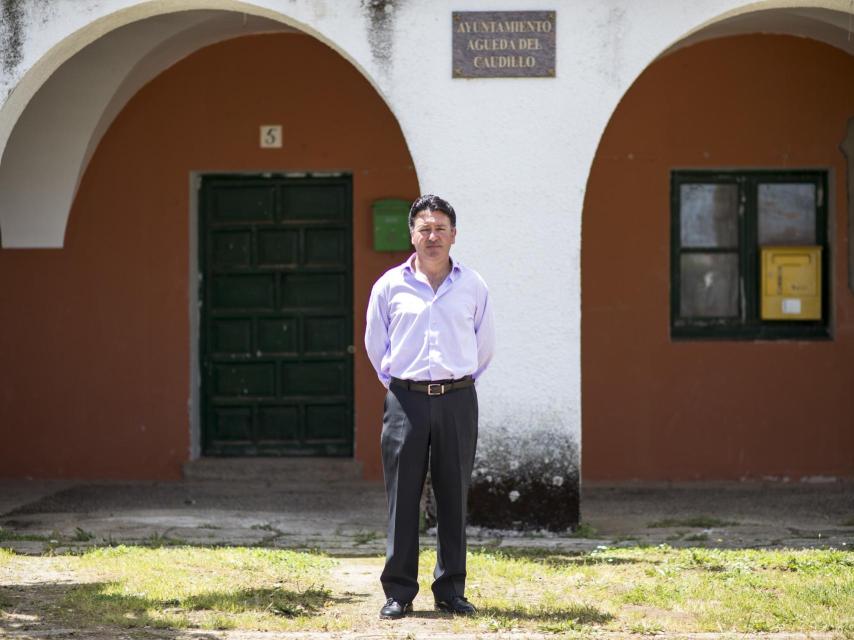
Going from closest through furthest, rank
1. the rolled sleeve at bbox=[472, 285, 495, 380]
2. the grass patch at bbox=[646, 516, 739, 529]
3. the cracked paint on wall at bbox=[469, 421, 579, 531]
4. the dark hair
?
the dark hair < the rolled sleeve at bbox=[472, 285, 495, 380] < the cracked paint on wall at bbox=[469, 421, 579, 531] < the grass patch at bbox=[646, 516, 739, 529]

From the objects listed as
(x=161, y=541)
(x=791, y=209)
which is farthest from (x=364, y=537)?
(x=791, y=209)

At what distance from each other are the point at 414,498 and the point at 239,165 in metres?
5.22

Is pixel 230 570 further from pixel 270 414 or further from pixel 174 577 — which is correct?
pixel 270 414

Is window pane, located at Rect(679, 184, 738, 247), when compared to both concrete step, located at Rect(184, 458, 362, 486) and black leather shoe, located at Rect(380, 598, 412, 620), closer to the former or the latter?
concrete step, located at Rect(184, 458, 362, 486)

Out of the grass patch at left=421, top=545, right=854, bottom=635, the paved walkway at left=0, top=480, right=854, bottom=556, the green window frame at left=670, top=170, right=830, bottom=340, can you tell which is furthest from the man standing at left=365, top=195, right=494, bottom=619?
the green window frame at left=670, top=170, right=830, bottom=340

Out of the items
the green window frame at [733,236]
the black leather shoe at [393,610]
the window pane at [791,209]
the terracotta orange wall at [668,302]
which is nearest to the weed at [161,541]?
the black leather shoe at [393,610]

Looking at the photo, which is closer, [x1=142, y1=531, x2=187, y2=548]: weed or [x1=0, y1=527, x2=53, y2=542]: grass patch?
[x1=142, y1=531, x2=187, y2=548]: weed

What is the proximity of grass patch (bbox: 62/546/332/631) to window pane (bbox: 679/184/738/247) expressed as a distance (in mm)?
4629

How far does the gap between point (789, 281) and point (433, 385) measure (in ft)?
17.5

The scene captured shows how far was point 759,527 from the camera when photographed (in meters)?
8.55

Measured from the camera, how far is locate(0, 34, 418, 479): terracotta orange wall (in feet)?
35.0

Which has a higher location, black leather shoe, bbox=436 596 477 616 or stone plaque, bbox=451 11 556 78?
stone plaque, bbox=451 11 556 78

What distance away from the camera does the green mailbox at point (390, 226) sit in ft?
34.4

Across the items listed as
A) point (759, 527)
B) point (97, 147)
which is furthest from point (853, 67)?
point (97, 147)
